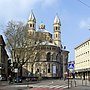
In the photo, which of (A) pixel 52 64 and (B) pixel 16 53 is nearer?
(B) pixel 16 53

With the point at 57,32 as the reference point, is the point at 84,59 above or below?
below

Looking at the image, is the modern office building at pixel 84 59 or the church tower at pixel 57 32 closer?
the modern office building at pixel 84 59

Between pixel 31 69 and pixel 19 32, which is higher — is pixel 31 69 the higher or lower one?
the lower one

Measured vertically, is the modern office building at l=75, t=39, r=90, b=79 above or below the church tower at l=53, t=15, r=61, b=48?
below

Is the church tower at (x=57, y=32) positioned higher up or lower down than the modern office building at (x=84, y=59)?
higher up

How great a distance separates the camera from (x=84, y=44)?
106 meters

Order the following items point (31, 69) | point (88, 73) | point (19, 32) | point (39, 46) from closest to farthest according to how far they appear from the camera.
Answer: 1. point (19, 32)
2. point (39, 46)
3. point (88, 73)
4. point (31, 69)

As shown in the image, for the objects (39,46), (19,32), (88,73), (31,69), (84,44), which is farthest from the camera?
(31,69)

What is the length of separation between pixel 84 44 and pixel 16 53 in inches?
1546

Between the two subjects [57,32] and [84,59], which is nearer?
[84,59]

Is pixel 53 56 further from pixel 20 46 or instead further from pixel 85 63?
pixel 20 46

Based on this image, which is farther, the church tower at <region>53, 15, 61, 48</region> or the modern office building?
the church tower at <region>53, 15, 61, 48</region>

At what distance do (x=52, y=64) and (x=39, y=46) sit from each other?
5826 centimetres

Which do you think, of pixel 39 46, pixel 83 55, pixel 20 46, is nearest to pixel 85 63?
pixel 83 55
